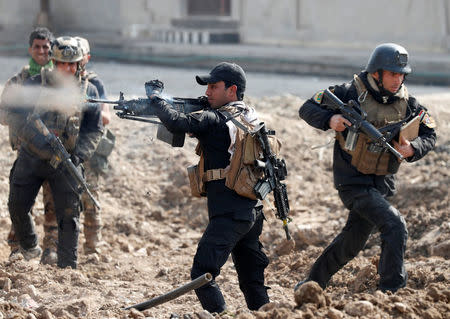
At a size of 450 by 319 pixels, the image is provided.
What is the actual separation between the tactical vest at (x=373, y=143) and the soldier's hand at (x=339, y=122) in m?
0.13

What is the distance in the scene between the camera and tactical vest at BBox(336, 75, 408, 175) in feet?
19.4

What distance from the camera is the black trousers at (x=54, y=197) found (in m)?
6.62

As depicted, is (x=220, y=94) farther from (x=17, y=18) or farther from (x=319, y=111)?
(x=17, y=18)

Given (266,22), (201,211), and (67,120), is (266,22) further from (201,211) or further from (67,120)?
(67,120)

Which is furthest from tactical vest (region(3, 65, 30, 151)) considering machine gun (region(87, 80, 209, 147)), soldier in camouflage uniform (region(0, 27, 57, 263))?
machine gun (region(87, 80, 209, 147))

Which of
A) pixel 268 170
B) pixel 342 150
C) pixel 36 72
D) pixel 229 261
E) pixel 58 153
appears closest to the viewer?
pixel 268 170

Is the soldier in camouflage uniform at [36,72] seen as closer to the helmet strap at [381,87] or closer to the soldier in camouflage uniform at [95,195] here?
the soldier in camouflage uniform at [95,195]

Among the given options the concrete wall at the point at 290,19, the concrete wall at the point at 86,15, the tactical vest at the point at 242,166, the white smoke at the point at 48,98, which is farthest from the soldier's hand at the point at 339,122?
the concrete wall at the point at 86,15

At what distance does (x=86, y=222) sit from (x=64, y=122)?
1.49 meters

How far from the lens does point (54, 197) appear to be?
670 cm

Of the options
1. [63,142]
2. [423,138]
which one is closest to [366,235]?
[423,138]

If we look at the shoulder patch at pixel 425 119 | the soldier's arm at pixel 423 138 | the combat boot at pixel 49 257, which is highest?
the shoulder patch at pixel 425 119

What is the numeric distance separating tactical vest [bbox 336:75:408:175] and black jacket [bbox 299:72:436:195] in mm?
46

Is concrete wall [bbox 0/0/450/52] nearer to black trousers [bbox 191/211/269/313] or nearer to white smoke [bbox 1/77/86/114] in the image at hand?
white smoke [bbox 1/77/86/114]
